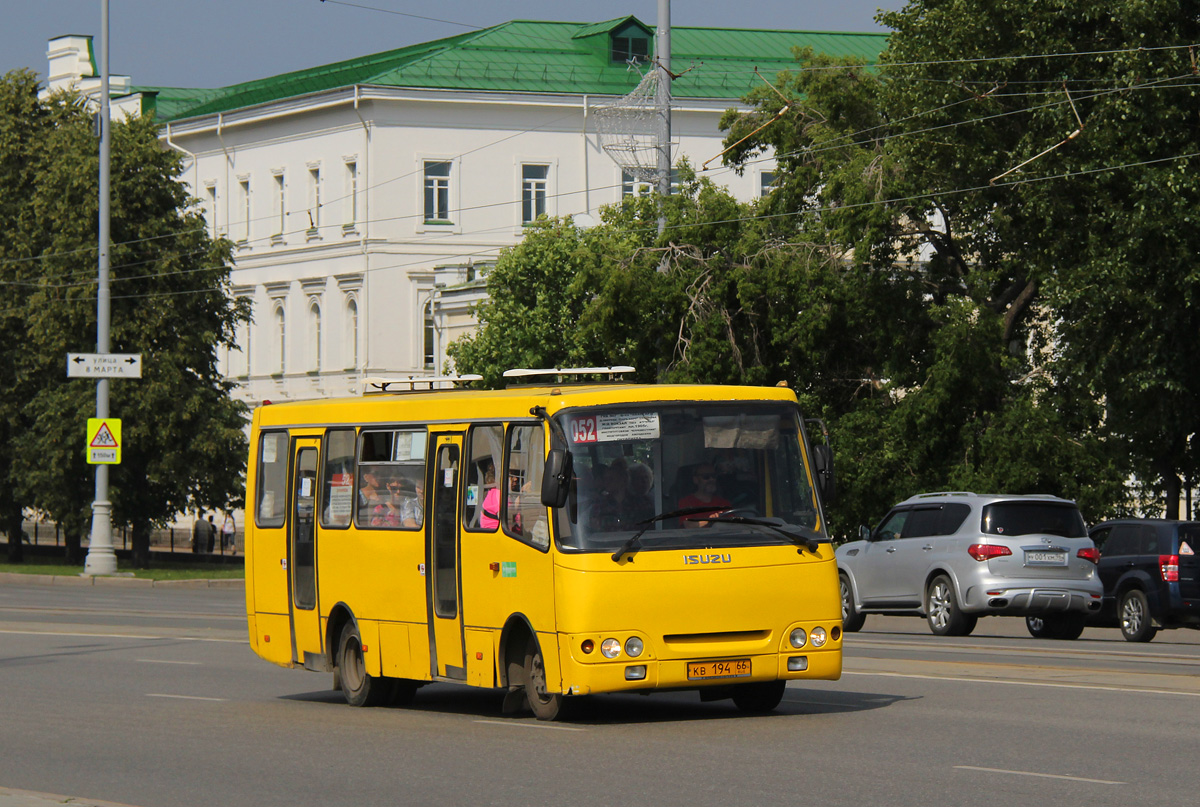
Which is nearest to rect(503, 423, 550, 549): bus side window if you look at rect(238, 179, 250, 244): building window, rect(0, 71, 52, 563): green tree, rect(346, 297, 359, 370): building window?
rect(0, 71, 52, 563): green tree

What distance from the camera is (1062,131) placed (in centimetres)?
3278

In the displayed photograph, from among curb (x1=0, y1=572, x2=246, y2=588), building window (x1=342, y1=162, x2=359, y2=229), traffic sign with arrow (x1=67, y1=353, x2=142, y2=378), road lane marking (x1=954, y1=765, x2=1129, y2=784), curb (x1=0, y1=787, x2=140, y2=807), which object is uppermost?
building window (x1=342, y1=162, x2=359, y2=229)

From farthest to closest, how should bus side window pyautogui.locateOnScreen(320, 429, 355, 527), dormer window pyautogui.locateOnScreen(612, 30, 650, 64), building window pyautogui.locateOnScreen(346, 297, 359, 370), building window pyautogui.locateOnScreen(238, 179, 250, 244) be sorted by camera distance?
building window pyautogui.locateOnScreen(238, 179, 250, 244)
dormer window pyautogui.locateOnScreen(612, 30, 650, 64)
building window pyautogui.locateOnScreen(346, 297, 359, 370)
bus side window pyautogui.locateOnScreen(320, 429, 355, 527)

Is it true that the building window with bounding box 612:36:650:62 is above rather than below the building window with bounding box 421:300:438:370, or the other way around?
above

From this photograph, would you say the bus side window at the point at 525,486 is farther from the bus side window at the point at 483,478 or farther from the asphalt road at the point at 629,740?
the asphalt road at the point at 629,740

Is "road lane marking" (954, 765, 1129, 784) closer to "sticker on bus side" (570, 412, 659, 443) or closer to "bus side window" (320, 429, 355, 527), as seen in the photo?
"sticker on bus side" (570, 412, 659, 443)

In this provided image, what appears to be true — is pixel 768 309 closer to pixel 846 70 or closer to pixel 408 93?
pixel 846 70

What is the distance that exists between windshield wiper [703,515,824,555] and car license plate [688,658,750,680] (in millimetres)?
900

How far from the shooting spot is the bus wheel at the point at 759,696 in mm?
14367

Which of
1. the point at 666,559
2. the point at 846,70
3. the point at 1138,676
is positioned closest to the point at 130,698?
the point at 666,559

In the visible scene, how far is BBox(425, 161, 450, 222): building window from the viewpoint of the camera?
243 ft

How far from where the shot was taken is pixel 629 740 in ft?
41.8

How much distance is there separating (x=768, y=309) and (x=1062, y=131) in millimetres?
8887

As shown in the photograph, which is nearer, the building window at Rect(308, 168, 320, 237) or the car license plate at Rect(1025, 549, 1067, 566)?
the car license plate at Rect(1025, 549, 1067, 566)
